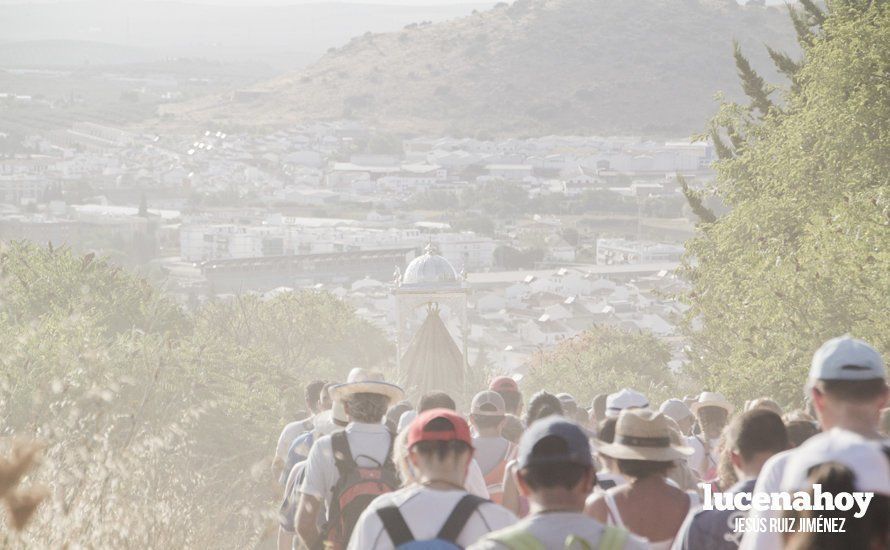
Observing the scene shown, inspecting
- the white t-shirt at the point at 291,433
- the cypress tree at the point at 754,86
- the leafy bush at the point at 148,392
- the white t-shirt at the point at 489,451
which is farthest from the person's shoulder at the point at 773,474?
the cypress tree at the point at 754,86

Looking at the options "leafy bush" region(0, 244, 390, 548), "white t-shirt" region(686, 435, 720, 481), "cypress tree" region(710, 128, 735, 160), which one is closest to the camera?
"leafy bush" region(0, 244, 390, 548)

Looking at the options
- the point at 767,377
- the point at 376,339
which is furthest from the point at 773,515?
the point at 376,339

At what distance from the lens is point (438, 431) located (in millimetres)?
5156

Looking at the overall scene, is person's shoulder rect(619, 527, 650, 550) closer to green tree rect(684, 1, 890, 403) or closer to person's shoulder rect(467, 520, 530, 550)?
person's shoulder rect(467, 520, 530, 550)

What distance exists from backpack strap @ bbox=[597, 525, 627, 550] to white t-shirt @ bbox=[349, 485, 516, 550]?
51 centimetres

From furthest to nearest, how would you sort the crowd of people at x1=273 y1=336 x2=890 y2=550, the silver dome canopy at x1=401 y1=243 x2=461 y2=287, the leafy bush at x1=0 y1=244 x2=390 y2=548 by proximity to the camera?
the silver dome canopy at x1=401 y1=243 x2=461 y2=287, the leafy bush at x1=0 y1=244 x2=390 y2=548, the crowd of people at x1=273 y1=336 x2=890 y2=550

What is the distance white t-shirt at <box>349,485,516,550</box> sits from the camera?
500cm

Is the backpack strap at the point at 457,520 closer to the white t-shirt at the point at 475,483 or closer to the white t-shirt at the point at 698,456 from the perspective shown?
the white t-shirt at the point at 475,483

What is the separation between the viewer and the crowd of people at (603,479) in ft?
14.7

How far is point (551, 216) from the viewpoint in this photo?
193 m

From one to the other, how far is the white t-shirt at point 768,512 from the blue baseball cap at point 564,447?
48cm

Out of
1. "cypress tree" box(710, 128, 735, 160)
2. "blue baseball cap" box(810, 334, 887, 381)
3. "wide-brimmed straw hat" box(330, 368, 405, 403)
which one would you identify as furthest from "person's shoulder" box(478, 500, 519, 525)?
"cypress tree" box(710, 128, 735, 160)

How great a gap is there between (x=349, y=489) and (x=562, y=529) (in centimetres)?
195

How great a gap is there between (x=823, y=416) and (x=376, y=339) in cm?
6438
